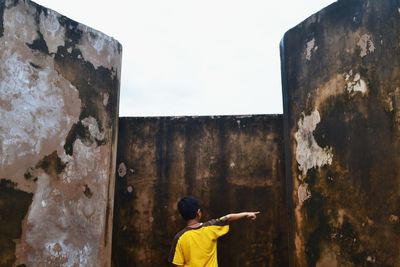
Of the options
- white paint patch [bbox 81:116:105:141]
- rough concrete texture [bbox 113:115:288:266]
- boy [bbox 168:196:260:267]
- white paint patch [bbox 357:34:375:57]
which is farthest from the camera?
rough concrete texture [bbox 113:115:288:266]

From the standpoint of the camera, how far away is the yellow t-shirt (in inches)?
112

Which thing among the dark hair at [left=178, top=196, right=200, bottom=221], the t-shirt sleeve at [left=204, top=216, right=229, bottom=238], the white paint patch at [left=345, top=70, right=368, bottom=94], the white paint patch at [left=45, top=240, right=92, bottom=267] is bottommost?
the white paint patch at [left=45, top=240, right=92, bottom=267]

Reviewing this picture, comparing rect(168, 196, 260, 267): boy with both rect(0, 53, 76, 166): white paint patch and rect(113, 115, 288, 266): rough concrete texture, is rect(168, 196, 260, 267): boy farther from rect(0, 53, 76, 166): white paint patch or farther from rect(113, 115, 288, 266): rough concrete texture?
rect(0, 53, 76, 166): white paint patch

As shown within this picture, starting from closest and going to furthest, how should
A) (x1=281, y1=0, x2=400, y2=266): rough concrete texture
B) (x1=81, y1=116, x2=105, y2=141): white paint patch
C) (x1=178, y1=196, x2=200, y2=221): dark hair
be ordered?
(x1=281, y1=0, x2=400, y2=266): rough concrete texture
(x1=178, y1=196, x2=200, y2=221): dark hair
(x1=81, y1=116, x2=105, y2=141): white paint patch

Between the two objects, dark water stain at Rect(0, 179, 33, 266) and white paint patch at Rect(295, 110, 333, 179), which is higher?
white paint patch at Rect(295, 110, 333, 179)

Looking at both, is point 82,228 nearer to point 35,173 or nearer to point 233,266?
point 35,173

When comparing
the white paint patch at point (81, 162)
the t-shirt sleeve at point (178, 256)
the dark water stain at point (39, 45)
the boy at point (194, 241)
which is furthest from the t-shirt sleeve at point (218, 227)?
the dark water stain at point (39, 45)

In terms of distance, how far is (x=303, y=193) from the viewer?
3.17 meters

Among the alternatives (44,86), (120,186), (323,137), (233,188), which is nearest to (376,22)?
(323,137)

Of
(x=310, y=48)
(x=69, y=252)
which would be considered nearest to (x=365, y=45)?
(x=310, y=48)

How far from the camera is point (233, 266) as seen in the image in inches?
149

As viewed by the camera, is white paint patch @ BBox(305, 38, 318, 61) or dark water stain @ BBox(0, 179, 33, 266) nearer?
dark water stain @ BBox(0, 179, 33, 266)

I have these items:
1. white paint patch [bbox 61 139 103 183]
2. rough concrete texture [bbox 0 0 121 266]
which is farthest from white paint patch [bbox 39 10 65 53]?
white paint patch [bbox 61 139 103 183]

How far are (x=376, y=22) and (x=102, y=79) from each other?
201 cm
